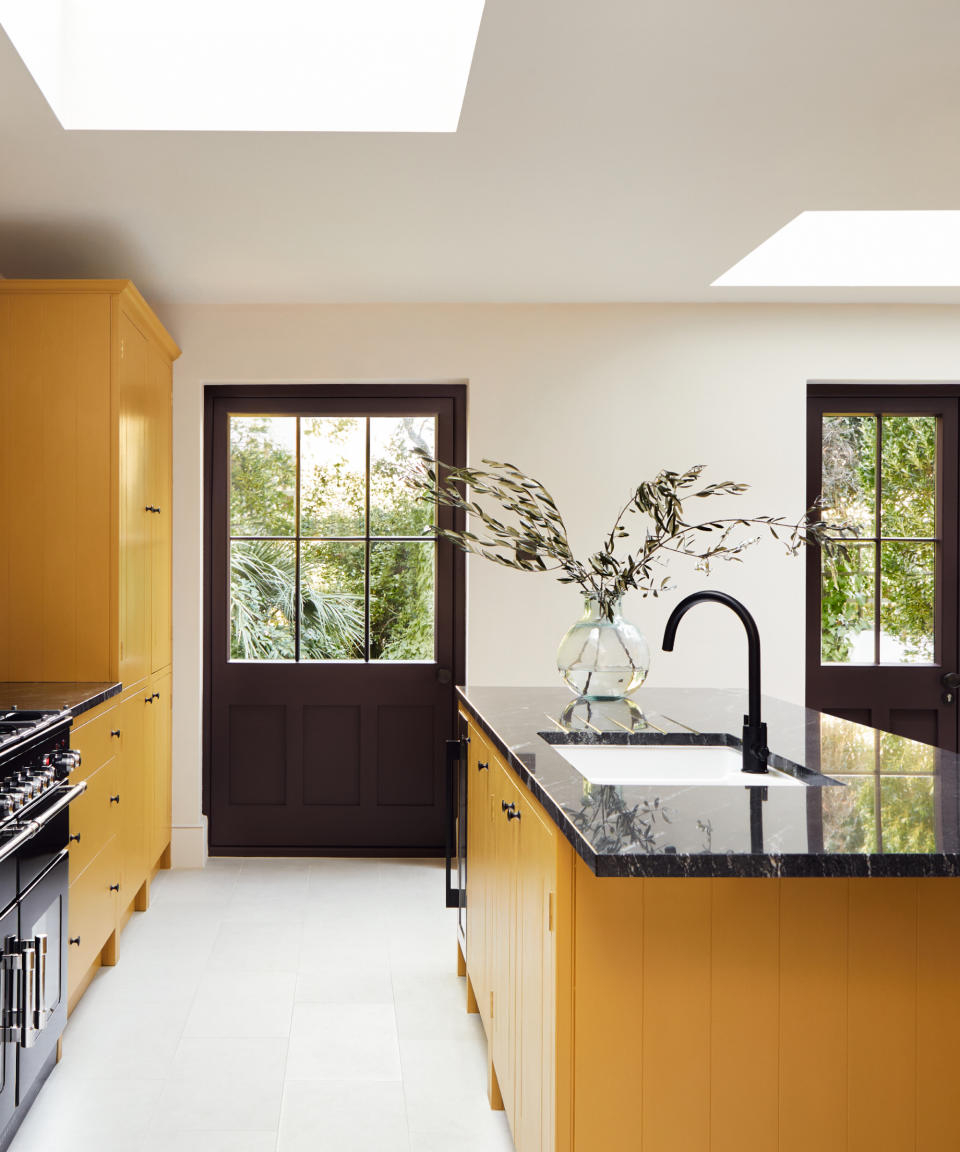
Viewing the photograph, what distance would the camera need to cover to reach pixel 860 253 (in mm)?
4121

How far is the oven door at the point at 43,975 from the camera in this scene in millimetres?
2098

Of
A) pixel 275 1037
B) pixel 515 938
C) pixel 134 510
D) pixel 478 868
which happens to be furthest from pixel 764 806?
pixel 134 510

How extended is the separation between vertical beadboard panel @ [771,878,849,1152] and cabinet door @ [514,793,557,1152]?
33 centimetres

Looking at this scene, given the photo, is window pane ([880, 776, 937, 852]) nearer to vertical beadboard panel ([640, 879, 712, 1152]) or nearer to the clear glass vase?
vertical beadboard panel ([640, 879, 712, 1152])

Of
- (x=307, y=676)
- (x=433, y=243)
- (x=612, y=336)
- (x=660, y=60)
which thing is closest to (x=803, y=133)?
(x=660, y=60)

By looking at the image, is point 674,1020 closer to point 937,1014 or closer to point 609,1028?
point 609,1028

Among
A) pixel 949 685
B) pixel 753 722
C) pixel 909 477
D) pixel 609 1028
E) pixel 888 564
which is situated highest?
pixel 909 477

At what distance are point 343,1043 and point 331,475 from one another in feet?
8.16

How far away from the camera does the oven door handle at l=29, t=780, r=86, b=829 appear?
7.14 feet

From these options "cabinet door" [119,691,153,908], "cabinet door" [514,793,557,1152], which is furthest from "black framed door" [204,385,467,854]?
"cabinet door" [514,793,557,1152]

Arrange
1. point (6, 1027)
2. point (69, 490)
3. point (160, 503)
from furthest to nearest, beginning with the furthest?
point (160, 503)
point (69, 490)
point (6, 1027)

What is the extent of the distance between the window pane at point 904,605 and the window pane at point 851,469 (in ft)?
0.58

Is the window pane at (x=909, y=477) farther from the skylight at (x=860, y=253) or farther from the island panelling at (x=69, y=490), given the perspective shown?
the island panelling at (x=69, y=490)

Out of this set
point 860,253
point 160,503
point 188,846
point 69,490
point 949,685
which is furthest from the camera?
point 949,685
